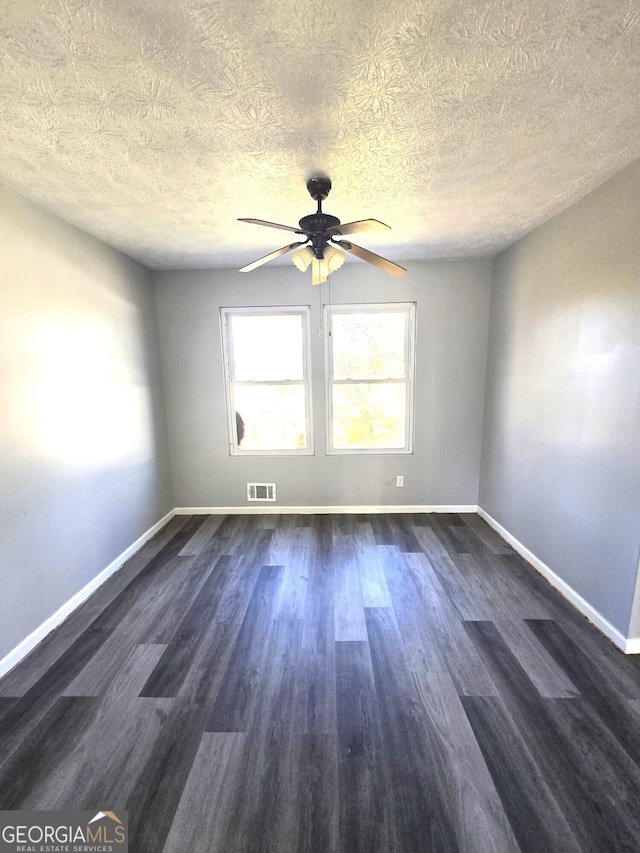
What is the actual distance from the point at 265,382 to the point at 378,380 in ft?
3.84

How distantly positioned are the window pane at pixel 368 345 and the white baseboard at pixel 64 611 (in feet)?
8.05

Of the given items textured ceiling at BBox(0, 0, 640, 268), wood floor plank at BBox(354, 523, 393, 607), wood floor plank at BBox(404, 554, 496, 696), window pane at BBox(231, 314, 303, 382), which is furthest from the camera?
window pane at BBox(231, 314, 303, 382)

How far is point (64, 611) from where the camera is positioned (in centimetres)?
211

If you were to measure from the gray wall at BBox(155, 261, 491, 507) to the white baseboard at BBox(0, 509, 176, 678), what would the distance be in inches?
34.4

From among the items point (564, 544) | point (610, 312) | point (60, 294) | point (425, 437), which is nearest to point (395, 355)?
point (425, 437)

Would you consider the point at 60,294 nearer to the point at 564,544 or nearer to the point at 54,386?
the point at 54,386

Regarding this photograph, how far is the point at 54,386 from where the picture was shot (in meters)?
2.07

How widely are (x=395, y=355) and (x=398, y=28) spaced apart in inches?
98.2

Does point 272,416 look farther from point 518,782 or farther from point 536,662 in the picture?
point 518,782

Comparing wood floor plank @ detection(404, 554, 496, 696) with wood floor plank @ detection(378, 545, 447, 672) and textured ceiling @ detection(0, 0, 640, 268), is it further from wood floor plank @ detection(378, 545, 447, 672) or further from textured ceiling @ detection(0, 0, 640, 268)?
textured ceiling @ detection(0, 0, 640, 268)

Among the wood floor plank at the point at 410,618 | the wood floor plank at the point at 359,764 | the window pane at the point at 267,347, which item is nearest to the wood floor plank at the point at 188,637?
the wood floor plank at the point at 359,764

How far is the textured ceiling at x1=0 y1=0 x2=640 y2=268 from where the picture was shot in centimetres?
96

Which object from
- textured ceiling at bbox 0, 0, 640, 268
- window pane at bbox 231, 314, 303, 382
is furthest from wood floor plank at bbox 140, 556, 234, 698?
textured ceiling at bbox 0, 0, 640, 268

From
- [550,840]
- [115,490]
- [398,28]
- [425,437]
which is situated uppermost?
[398,28]
